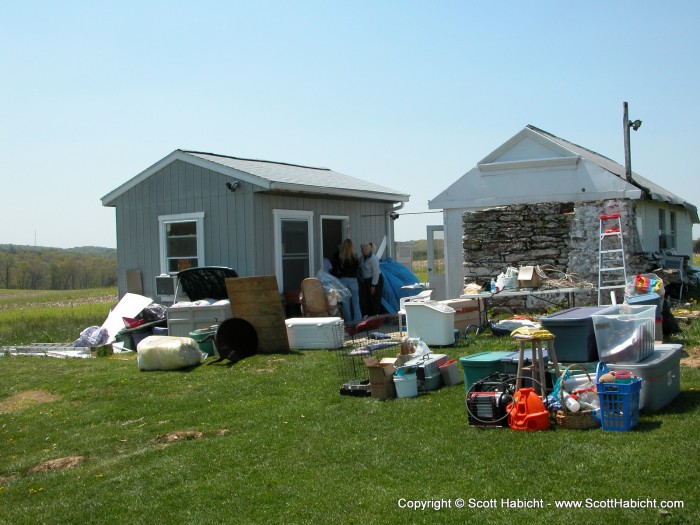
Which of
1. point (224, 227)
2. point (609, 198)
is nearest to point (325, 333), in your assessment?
point (224, 227)

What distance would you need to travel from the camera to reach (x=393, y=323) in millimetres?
13266

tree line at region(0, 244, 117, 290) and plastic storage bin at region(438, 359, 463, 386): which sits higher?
tree line at region(0, 244, 117, 290)

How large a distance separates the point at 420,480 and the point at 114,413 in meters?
4.30

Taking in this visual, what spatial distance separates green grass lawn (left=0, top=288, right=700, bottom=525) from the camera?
460cm

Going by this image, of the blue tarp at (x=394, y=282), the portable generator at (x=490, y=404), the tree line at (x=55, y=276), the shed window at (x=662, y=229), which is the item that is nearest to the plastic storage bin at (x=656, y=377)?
the portable generator at (x=490, y=404)

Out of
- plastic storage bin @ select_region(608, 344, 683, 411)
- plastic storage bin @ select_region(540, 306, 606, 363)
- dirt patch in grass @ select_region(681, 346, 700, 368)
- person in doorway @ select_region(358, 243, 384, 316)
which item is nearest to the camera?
plastic storage bin @ select_region(608, 344, 683, 411)

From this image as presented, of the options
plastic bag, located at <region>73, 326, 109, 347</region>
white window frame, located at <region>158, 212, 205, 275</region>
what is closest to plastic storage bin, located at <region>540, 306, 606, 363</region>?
white window frame, located at <region>158, 212, 205, 275</region>

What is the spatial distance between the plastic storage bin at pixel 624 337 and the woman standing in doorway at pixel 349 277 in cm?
693

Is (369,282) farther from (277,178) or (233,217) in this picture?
(233,217)

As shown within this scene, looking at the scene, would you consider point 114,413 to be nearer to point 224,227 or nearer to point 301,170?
point 224,227

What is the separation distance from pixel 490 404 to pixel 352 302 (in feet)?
23.9

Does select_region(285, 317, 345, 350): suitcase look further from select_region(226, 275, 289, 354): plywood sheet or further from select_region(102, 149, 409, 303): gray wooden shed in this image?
select_region(102, 149, 409, 303): gray wooden shed

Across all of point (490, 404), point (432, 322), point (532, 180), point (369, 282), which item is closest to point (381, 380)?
point (490, 404)

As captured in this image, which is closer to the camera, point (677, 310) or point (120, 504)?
point (120, 504)
